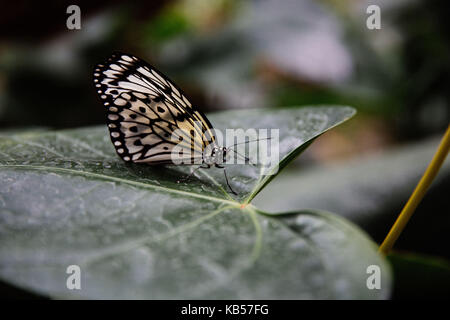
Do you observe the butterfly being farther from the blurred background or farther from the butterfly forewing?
the blurred background

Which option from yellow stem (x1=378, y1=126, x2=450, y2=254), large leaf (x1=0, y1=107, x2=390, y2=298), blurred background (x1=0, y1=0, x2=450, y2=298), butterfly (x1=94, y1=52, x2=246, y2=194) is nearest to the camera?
large leaf (x1=0, y1=107, x2=390, y2=298)

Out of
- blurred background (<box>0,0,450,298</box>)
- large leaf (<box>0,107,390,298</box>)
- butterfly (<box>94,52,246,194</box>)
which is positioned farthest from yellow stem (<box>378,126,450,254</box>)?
blurred background (<box>0,0,450,298</box>)

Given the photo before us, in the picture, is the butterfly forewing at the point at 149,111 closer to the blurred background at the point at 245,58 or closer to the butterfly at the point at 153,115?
the butterfly at the point at 153,115

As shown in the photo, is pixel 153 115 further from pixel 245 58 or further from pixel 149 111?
pixel 245 58

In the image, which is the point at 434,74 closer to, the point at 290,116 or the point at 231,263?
the point at 290,116

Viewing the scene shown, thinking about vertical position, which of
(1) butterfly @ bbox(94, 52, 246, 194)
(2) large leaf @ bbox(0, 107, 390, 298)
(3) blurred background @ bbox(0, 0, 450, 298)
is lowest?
(2) large leaf @ bbox(0, 107, 390, 298)

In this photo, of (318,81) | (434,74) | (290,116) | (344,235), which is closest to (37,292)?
(344,235)

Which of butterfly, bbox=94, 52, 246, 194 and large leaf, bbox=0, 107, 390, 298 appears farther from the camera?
butterfly, bbox=94, 52, 246, 194

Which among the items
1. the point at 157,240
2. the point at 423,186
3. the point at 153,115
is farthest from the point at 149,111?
the point at 423,186
